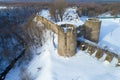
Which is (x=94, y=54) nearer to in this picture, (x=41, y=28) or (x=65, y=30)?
(x=65, y=30)

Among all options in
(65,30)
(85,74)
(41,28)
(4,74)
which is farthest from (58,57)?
(41,28)

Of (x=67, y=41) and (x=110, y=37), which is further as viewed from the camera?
(x=110, y=37)

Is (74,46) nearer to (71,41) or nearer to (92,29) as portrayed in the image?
(71,41)

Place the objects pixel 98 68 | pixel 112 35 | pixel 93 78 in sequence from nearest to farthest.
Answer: pixel 93 78 → pixel 98 68 → pixel 112 35

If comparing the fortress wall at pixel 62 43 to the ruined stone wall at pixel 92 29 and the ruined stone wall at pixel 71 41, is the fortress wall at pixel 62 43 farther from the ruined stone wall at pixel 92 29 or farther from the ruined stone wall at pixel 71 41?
the ruined stone wall at pixel 92 29

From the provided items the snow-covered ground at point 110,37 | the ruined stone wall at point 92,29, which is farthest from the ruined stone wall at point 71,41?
the ruined stone wall at point 92,29

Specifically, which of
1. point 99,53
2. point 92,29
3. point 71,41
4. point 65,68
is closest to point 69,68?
point 65,68

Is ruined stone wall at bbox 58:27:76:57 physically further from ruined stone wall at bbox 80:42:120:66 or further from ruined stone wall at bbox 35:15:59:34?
ruined stone wall at bbox 35:15:59:34
